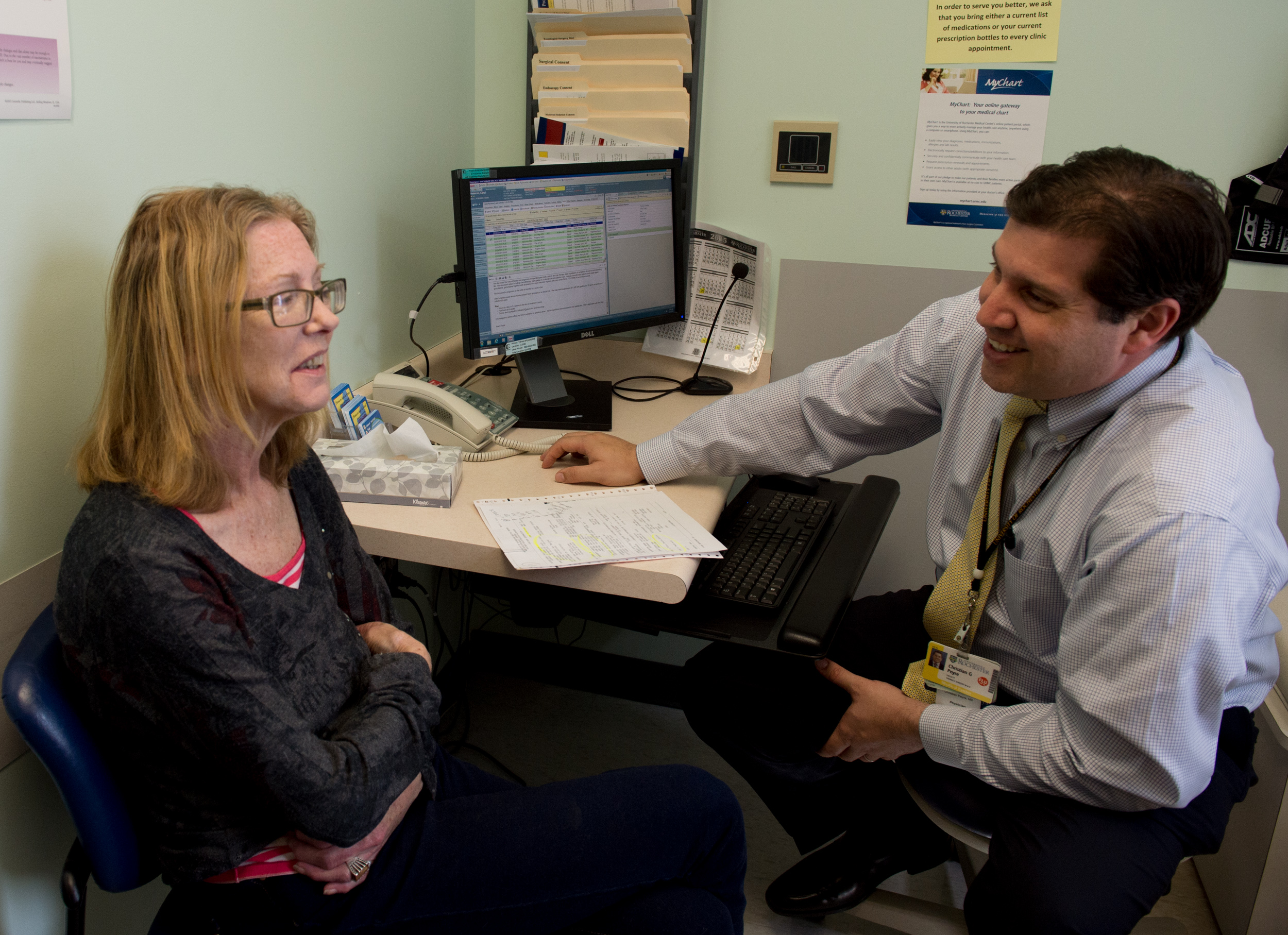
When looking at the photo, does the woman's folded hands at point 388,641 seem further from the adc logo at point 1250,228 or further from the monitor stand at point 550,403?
the adc logo at point 1250,228

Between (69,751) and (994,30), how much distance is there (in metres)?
2.01

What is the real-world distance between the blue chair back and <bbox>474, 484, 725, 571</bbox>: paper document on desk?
53 centimetres

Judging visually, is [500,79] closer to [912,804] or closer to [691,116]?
[691,116]

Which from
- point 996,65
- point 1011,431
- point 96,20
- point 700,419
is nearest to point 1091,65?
point 996,65

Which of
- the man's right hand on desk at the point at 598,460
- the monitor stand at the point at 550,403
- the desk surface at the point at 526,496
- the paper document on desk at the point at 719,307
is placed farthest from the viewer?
the paper document on desk at the point at 719,307

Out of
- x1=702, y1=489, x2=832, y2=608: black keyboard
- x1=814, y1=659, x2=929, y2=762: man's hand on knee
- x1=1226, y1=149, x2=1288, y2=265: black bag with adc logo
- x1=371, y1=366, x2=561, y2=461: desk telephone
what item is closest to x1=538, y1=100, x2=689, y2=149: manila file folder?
x1=371, y1=366, x2=561, y2=461: desk telephone

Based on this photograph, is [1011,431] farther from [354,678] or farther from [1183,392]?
[354,678]

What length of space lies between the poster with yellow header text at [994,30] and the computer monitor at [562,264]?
618 mm

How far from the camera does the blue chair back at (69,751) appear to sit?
879 millimetres

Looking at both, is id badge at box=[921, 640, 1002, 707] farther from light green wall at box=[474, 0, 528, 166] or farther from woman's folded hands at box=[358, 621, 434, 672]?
light green wall at box=[474, 0, 528, 166]

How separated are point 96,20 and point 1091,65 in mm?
1789

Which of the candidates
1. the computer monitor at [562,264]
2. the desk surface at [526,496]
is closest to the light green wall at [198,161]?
the computer monitor at [562,264]

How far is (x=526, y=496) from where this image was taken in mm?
1491

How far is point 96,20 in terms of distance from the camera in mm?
1101
